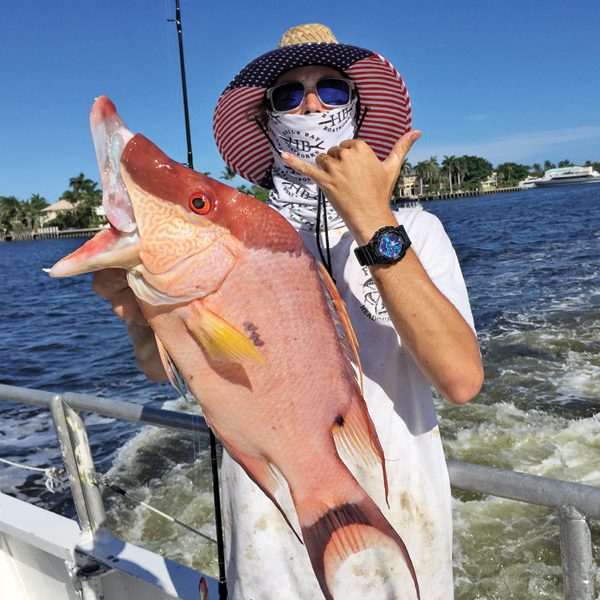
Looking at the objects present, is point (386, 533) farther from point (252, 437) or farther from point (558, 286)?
point (558, 286)

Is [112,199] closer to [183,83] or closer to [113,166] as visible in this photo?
[113,166]

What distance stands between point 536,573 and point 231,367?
4160mm

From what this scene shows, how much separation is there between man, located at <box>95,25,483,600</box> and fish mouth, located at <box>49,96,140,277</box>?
22 cm

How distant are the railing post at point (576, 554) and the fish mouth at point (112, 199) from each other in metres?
1.14

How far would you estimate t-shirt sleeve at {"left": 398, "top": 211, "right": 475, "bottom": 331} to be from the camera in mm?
1374

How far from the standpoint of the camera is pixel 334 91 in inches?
65.9

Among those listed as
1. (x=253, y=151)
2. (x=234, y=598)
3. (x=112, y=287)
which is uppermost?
(x=253, y=151)

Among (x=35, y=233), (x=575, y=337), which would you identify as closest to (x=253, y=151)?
(x=575, y=337)

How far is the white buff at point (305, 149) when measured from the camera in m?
1.62

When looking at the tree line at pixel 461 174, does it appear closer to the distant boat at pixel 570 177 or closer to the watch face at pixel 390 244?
the distant boat at pixel 570 177

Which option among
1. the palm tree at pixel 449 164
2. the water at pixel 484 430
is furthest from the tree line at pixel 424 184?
the water at pixel 484 430

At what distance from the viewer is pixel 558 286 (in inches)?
562

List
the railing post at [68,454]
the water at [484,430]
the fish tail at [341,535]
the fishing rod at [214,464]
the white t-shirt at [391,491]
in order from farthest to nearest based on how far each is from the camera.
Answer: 1. the water at [484,430]
2. the railing post at [68,454]
3. the fishing rod at [214,464]
4. the white t-shirt at [391,491]
5. the fish tail at [341,535]

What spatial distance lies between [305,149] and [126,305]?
690 mm
